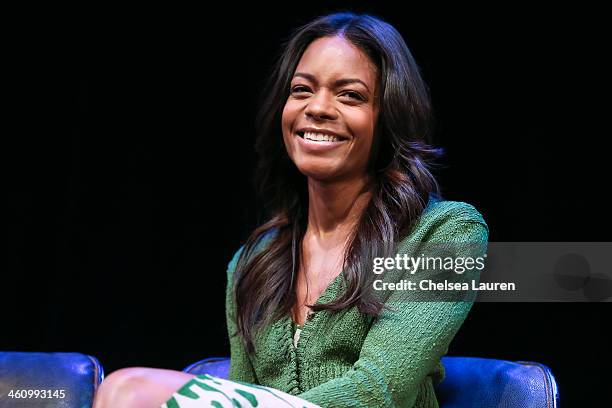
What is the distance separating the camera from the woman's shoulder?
1502 mm

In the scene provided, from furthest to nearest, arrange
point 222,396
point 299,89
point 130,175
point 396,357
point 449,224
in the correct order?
1. point 130,175
2. point 299,89
3. point 449,224
4. point 396,357
5. point 222,396

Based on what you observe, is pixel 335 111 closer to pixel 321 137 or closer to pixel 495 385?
pixel 321 137

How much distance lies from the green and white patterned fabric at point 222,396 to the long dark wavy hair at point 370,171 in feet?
1.08

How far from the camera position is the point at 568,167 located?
6.14 ft

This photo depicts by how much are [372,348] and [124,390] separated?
0.41 meters

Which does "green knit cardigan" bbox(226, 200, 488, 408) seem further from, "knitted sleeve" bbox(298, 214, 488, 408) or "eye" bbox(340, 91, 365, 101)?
"eye" bbox(340, 91, 365, 101)

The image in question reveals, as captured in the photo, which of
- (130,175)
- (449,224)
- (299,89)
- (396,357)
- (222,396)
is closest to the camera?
(222,396)

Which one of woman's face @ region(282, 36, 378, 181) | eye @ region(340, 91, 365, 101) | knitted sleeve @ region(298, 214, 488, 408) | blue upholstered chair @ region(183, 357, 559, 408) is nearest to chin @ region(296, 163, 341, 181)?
woman's face @ region(282, 36, 378, 181)

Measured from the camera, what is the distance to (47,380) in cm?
168

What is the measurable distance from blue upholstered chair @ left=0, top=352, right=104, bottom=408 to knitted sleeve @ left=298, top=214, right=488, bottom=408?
526 mm

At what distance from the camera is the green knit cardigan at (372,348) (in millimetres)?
1357

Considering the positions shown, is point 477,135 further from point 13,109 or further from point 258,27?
point 13,109

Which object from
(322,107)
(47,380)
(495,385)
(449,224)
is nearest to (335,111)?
(322,107)

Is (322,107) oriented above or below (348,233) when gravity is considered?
above
